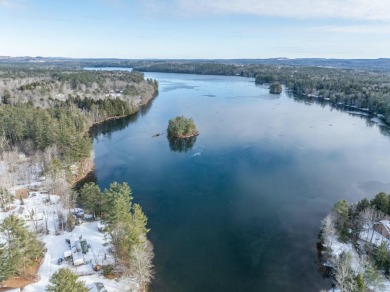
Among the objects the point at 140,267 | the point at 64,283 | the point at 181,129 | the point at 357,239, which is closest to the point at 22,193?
the point at 140,267

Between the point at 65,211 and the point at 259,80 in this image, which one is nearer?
the point at 65,211

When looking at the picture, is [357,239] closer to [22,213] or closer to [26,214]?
[26,214]

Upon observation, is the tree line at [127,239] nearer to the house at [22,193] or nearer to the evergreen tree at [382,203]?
the house at [22,193]

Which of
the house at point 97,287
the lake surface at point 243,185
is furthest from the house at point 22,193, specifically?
the house at point 97,287

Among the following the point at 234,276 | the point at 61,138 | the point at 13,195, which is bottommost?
the point at 234,276

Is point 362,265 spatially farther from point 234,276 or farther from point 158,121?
point 158,121

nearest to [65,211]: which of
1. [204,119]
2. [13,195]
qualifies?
[13,195]
